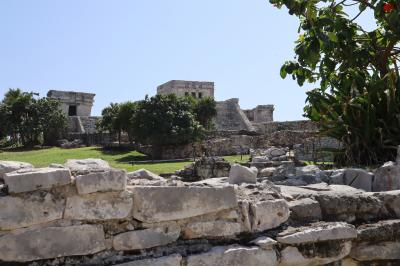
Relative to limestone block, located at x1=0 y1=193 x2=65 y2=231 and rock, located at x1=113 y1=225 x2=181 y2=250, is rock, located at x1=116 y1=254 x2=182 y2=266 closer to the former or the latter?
rock, located at x1=113 y1=225 x2=181 y2=250

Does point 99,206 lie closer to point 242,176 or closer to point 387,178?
point 242,176

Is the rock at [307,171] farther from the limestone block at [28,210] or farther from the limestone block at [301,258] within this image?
the limestone block at [28,210]

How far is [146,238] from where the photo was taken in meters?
3.09

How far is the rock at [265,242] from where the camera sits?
332cm

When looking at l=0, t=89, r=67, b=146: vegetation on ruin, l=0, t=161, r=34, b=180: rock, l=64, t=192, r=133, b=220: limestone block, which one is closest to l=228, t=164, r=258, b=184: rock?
l=64, t=192, r=133, b=220: limestone block

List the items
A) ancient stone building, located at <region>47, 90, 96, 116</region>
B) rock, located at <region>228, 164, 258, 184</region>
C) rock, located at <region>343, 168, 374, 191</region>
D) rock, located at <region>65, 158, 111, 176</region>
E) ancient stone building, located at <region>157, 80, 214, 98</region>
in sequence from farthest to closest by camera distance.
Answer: ancient stone building, located at <region>157, 80, 214, 98</region> → ancient stone building, located at <region>47, 90, 96, 116</region> → rock, located at <region>343, 168, 374, 191</region> → rock, located at <region>228, 164, 258, 184</region> → rock, located at <region>65, 158, 111, 176</region>

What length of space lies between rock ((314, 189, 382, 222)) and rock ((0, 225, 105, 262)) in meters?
1.91

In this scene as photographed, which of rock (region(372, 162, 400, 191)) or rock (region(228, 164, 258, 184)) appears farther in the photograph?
rock (region(372, 162, 400, 191))

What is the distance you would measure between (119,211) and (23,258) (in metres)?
0.63

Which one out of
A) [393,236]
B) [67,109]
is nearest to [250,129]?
[67,109]

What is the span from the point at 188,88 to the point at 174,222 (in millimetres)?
42167

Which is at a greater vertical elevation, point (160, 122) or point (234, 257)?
point (160, 122)

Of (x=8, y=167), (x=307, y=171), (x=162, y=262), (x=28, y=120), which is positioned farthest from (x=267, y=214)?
(x=28, y=120)

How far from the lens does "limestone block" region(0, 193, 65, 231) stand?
109 inches
